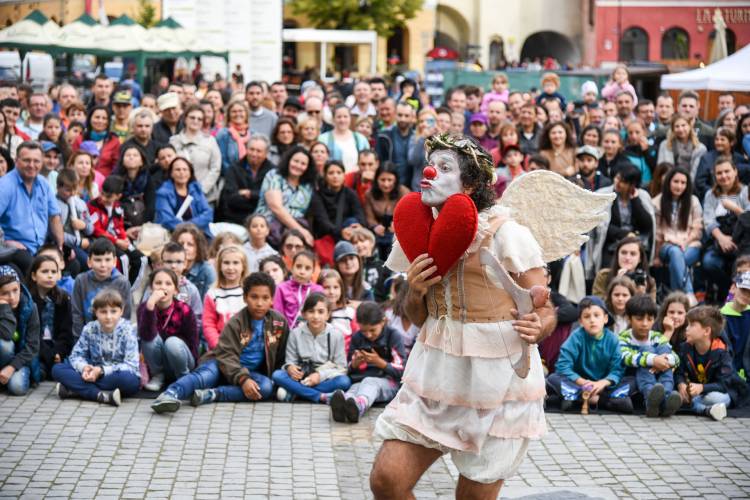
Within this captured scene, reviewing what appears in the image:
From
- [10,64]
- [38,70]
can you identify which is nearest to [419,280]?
[10,64]

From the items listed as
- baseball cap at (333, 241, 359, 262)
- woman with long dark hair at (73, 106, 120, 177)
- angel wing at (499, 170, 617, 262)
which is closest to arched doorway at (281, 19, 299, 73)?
woman with long dark hair at (73, 106, 120, 177)

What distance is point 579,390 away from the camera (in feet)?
27.4

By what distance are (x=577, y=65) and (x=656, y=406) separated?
144 feet

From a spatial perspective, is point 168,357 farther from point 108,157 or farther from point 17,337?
point 108,157

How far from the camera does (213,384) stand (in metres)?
8.38

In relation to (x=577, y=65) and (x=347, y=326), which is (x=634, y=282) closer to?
(x=347, y=326)

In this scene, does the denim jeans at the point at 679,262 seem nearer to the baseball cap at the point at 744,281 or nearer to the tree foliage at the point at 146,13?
the baseball cap at the point at 744,281

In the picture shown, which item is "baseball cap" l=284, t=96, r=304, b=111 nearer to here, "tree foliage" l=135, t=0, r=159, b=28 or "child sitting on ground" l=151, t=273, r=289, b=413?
"child sitting on ground" l=151, t=273, r=289, b=413

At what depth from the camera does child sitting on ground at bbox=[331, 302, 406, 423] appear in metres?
8.36

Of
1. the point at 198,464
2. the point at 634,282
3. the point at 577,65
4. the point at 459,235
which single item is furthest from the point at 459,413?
the point at 577,65

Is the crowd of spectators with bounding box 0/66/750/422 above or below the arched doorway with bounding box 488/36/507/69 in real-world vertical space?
below

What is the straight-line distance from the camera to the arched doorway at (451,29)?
5088 centimetres

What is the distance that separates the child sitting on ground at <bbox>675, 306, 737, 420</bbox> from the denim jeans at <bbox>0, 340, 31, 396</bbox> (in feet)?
14.2

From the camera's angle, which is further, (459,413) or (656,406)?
(656,406)
